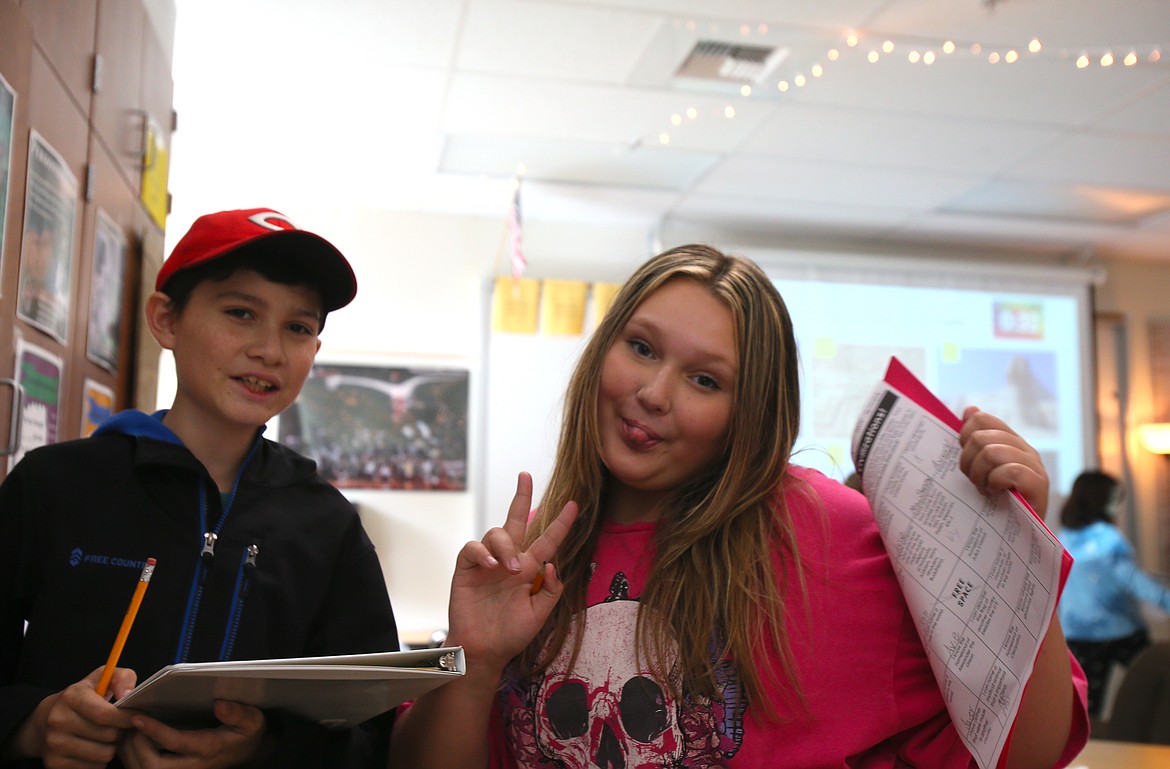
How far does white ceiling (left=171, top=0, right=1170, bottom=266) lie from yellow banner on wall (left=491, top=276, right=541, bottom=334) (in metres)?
0.41

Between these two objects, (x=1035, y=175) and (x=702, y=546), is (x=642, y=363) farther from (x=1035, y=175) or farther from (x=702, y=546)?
(x=1035, y=175)

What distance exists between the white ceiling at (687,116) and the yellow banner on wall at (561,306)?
1.35 feet

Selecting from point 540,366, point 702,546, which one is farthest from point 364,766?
point 540,366

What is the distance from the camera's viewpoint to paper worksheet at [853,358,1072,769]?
1.00m

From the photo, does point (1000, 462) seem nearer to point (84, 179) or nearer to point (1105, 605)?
point (84, 179)

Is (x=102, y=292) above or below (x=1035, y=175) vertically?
below

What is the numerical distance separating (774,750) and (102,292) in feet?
5.72

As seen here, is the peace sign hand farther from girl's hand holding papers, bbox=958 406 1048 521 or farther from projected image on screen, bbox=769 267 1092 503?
projected image on screen, bbox=769 267 1092 503

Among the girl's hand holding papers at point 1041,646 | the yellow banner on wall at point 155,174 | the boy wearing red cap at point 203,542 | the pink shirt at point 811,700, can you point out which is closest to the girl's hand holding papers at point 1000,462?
the girl's hand holding papers at point 1041,646

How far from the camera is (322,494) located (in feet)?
4.30

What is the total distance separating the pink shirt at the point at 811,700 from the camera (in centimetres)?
109

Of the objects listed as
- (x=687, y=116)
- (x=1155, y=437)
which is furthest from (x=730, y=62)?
(x=1155, y=437)

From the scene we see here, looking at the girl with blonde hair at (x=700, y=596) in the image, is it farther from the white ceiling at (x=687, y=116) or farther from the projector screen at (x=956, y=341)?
the projector screen at (x=956, y=341)

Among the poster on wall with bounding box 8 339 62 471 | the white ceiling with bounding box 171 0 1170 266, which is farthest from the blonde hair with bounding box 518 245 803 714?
the white ceiling with bounding box 171 0 1170 266
